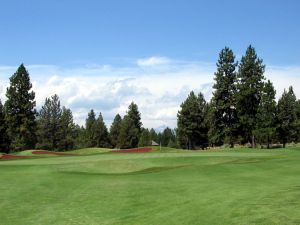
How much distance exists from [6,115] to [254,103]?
49.8 meters

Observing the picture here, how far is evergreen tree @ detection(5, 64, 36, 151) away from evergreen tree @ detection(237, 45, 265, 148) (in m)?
42.4

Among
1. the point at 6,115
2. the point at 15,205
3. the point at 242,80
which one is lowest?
the point at 15,205

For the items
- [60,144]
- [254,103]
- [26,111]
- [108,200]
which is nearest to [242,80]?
[254,103]

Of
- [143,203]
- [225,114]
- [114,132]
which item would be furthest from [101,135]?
[143,203]

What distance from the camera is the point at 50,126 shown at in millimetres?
118312

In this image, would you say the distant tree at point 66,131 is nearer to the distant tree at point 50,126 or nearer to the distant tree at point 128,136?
the distant tree at point 50,126

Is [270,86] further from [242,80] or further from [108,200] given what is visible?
[108,200]

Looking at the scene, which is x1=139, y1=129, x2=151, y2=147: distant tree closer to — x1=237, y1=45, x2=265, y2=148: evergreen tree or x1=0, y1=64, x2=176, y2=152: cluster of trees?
x1=0, y1=64, x2=176, y2=152: cluster of trees

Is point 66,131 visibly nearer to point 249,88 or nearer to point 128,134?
point 128,134

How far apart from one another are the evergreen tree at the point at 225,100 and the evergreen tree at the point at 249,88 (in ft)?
6.96

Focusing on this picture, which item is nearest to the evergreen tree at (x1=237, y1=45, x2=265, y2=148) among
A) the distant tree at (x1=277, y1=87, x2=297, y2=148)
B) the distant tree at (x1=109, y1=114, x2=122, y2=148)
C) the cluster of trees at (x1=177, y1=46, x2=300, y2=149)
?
the cluster of trees at (x1=177, y1=46, x2=300, y2=149)

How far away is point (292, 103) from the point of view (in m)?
94.8

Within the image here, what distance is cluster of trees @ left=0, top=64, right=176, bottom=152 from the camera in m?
89.0

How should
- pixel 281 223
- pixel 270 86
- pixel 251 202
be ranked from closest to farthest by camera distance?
pixel 281 223, pixel 251 202, pixel 270 86
